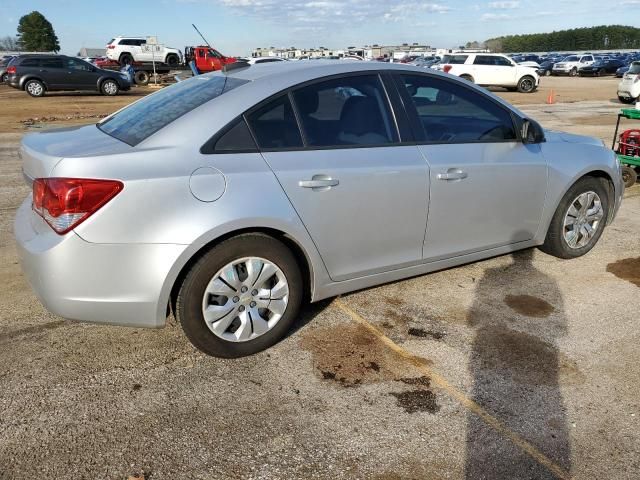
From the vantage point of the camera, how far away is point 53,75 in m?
22.2

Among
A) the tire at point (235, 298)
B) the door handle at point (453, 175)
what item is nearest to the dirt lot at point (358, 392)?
the tire at point (235, 298)

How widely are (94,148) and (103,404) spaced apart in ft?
4.43

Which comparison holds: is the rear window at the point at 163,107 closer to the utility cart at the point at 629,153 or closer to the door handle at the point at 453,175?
the door handle at the point at 453,175

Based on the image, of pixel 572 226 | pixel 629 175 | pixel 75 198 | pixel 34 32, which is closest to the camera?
pixel 75 198

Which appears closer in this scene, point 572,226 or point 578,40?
point 572,226

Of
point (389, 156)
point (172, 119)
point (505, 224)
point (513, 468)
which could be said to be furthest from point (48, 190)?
point (505, 224)

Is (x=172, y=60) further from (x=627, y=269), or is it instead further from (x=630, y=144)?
(x=627, y=269)

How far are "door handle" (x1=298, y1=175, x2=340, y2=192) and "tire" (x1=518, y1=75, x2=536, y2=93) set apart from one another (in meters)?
26.3

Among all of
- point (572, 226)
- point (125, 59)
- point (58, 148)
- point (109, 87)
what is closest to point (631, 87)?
point (572, 226)

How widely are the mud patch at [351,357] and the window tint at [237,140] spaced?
127cm

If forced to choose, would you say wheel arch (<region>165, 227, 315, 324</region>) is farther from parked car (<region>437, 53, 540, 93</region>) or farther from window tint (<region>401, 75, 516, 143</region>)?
parked car (<region>437, 53, 540, 93</region>)

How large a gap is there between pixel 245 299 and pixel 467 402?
4.35 feet

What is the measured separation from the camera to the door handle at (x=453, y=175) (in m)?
3.56

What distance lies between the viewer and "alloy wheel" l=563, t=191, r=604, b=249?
4531 mm
